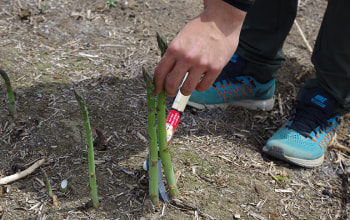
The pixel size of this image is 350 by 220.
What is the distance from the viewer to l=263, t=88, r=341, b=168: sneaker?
75.4 inches

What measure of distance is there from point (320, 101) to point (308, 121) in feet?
0.44

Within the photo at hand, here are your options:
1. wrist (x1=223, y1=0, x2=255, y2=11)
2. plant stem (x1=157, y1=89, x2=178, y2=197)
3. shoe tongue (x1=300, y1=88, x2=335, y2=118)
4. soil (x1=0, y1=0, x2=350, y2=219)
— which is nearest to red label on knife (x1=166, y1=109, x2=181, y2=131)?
soil (x1=0, y1=0, x2=350, y2=219)

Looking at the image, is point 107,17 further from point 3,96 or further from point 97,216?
point 97,216

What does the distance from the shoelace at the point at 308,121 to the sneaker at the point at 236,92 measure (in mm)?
Result: 283

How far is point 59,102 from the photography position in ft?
6.50

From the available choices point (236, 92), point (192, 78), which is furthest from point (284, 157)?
point (192, 78)

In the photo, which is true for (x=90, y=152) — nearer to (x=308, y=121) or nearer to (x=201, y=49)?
(x=201, y=49)

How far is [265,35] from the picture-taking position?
2.15 meters

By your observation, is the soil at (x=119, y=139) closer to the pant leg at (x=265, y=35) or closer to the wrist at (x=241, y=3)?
the pant leg at (x=265, y=35)

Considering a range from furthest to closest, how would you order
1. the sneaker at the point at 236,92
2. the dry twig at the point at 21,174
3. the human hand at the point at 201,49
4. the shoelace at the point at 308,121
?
the sneaker at the point at 236,92 < the shoelace at the point at 308,121 < the dry twig at the point at 21,174 < the human hand at the point at 201,49

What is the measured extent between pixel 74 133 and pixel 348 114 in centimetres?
177

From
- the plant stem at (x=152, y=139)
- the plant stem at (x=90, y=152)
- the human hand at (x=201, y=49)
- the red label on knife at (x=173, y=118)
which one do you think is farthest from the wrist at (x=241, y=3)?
the red label on knife at (x=173, y=118)

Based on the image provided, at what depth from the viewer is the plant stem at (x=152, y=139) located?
113cm

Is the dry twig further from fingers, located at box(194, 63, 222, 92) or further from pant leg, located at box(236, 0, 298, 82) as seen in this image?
pant leg, located at box(236, 0, 298, 82)
